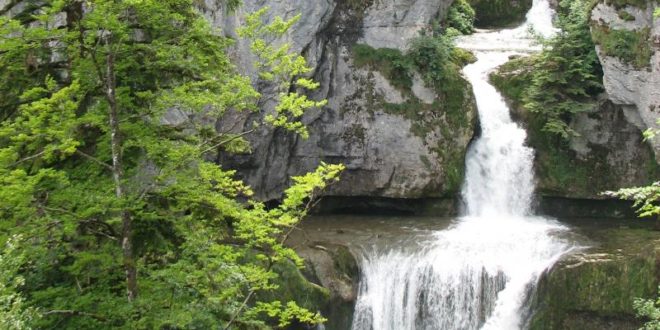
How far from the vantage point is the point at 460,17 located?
72.6 feet

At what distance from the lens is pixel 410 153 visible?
59.1 feet

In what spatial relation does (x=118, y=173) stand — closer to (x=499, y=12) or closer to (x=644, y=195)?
(x=644, y=195)

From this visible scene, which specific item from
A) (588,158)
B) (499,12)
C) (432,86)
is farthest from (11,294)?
(499,12)

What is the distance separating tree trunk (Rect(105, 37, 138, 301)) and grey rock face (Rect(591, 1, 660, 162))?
13.7 m

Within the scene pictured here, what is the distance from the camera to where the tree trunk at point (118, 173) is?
5.83 metres

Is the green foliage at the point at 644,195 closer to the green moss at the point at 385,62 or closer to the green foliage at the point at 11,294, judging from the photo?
the green foliage at the point at 11,294

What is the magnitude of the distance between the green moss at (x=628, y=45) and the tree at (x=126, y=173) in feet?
39.9

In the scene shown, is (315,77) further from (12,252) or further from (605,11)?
(12,252)

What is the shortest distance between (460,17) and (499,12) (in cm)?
377

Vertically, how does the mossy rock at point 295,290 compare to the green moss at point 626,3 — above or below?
below

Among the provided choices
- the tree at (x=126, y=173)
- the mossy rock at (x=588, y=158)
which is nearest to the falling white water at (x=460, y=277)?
the mossy rock at (x=588, y=158)

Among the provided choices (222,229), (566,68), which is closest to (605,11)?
(566,68)

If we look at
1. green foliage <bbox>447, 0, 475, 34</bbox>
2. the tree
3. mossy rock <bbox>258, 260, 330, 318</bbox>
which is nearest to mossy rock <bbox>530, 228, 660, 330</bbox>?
mossy rock <bbox>258, 260, 330, 318</bbox>

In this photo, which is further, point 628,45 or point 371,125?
point 371,125
